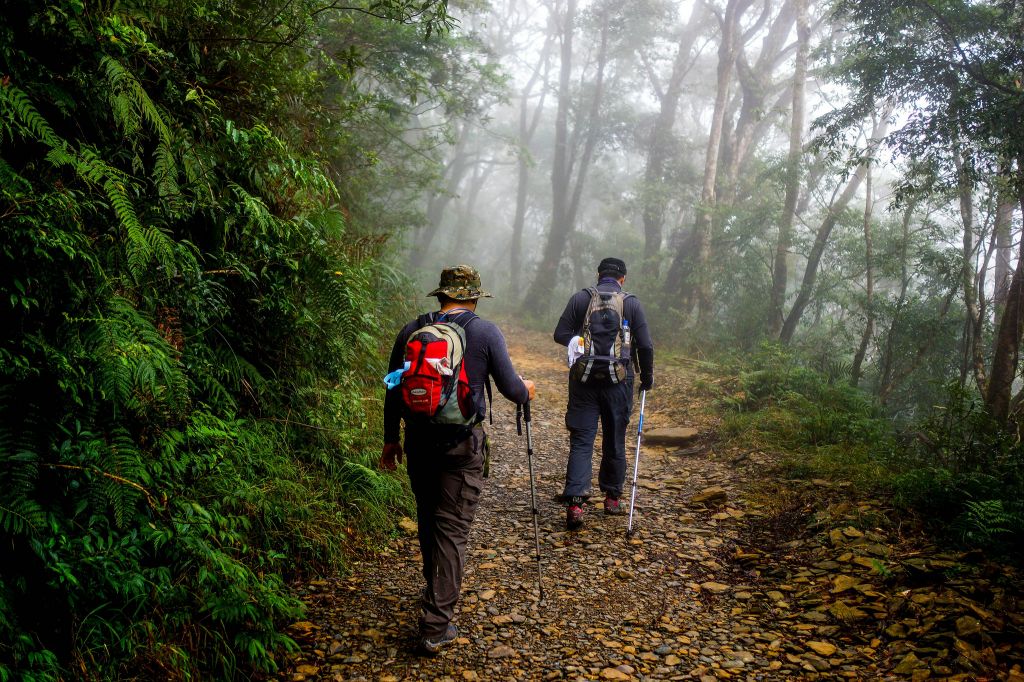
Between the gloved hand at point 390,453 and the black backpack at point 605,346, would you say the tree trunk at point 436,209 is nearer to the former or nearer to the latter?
the black backpack at point 605,346

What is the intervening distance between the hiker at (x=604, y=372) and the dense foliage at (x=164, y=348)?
71.4 inches

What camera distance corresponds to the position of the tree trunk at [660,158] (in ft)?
70.7

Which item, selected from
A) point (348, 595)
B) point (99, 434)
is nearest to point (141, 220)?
point (99, 434)

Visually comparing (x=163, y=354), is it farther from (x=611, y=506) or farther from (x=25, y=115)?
(x=611, y=506)

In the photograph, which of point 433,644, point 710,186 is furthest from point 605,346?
point 710,186

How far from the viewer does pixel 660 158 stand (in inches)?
936

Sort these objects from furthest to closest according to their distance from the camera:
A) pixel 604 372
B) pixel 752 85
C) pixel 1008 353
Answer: pixel 752 85
pixel 1008 353
pixel 604 372

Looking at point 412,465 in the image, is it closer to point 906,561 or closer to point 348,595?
point 348,595

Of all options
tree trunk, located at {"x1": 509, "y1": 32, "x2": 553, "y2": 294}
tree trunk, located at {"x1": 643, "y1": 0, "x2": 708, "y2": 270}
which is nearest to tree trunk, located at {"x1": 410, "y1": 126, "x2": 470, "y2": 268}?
tree trunk, located at {"x1": 509, "y1": 32, "x2": 553, "y2": 294}

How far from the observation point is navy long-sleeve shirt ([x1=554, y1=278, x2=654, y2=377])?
601 cm

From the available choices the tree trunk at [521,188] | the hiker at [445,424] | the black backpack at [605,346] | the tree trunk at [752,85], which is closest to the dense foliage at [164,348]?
the hiker at [445,424]

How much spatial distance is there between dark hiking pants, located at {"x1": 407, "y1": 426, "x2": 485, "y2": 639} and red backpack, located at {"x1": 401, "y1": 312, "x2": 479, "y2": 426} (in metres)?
0.23

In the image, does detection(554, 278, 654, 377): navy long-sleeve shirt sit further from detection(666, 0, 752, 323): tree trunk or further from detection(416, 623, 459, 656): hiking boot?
detection(666, 0, 752, 323): tree trunk

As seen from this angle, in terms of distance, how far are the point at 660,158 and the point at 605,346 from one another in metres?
19.8
